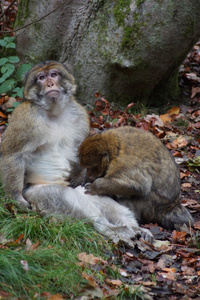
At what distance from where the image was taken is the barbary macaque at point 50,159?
19.2 ft

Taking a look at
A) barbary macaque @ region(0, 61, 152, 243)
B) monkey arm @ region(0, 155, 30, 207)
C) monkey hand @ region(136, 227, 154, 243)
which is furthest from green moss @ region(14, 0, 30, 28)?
monkey hand @ region(136, 227, 154, 243)

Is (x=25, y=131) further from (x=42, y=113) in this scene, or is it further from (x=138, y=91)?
(x=138, y=91)

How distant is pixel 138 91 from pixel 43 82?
351 centimetres

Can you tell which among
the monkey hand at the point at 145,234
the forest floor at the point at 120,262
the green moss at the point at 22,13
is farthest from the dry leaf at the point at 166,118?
the monkey hand at the point at 145,234

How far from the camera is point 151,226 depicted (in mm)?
6254

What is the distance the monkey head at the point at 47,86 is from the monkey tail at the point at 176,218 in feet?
6.32

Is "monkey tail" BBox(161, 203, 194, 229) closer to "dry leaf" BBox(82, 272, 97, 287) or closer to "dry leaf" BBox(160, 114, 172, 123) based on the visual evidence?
"dry leaf" BBox(82, 272, 97, 287)

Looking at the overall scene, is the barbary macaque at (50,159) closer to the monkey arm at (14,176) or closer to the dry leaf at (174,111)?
the monkey arm at (14,176)

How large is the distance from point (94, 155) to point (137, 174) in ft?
1.96

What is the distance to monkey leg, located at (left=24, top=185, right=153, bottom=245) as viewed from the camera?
5824 millimetres

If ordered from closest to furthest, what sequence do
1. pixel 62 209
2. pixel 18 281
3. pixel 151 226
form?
1. pixel 18 281
2. pixel 62 209
3. pixel 151 226

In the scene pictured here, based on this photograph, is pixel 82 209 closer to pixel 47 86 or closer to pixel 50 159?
pixel 50 159

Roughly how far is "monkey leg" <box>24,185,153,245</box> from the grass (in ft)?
0.40

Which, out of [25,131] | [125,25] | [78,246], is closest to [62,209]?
[78,246]
